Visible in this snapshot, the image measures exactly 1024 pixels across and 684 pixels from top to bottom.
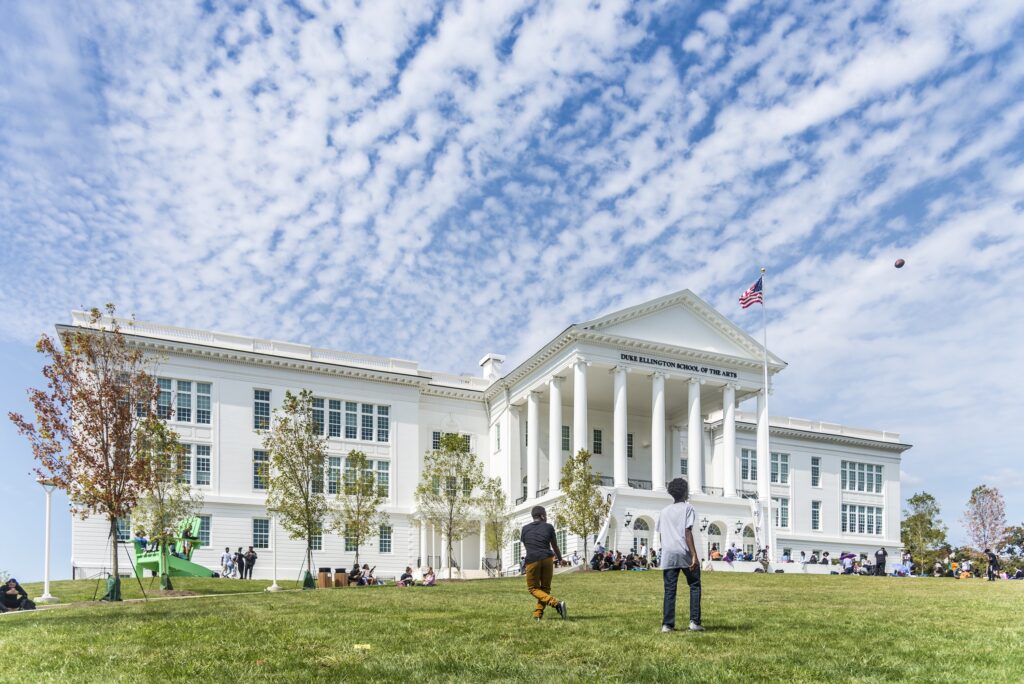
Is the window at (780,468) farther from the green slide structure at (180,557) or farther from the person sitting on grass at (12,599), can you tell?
the person sitting on grass at (12,599)

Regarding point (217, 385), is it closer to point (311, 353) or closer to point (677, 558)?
point (311, 353)

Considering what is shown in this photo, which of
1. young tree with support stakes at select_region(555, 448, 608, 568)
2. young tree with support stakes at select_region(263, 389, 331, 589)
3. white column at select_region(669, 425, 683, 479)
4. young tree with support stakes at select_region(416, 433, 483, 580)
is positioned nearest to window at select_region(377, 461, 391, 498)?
young tree with support stakes at select_region(416, 433, 483, 580)

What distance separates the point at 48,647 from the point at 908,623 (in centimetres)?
1178

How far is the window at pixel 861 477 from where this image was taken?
73.4 m

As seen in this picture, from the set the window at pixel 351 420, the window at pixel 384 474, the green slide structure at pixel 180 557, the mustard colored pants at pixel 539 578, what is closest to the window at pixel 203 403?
the green slide structure at pixel 180 557

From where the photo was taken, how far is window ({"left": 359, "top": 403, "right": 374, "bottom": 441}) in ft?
180

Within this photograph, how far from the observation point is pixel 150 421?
30.5 m

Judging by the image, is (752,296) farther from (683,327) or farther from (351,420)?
(351,420)

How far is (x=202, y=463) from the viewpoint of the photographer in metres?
49.7

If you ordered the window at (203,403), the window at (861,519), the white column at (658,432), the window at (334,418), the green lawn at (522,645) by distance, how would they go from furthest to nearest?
the window at (861,519) → the window at (334,418) → the white column at (658,432) → the window at (203,403) → the green lawn at (522,645)

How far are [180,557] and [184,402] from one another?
9.53 m

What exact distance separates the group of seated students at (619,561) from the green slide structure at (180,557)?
18765 millimetres

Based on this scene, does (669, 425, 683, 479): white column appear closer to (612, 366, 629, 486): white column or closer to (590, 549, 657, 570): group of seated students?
(612, 366, 629, 486): white column

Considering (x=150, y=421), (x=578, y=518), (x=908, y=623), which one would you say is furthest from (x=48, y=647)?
(x=578, y=518)
